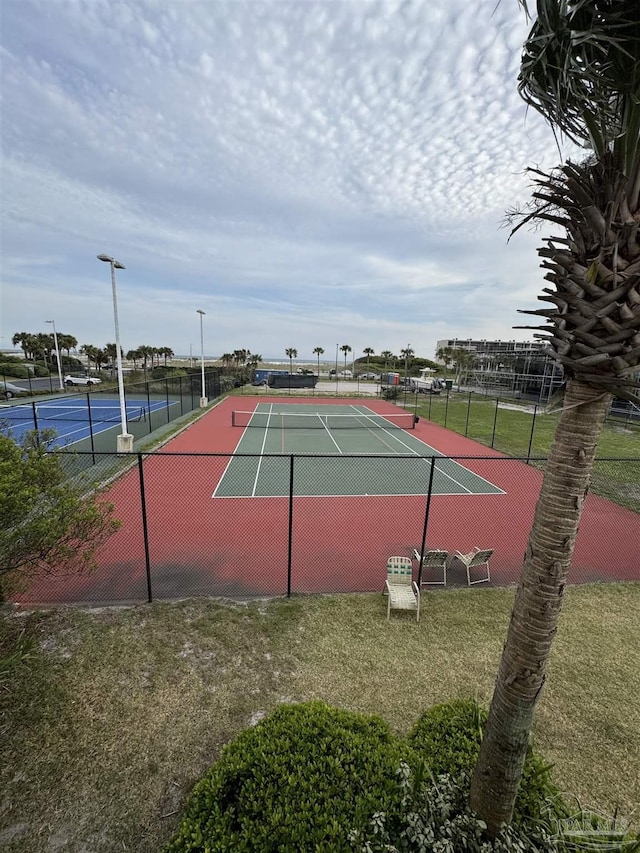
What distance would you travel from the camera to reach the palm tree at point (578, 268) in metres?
1.90

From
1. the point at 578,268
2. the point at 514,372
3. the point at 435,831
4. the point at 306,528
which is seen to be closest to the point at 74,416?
the point at 306,528

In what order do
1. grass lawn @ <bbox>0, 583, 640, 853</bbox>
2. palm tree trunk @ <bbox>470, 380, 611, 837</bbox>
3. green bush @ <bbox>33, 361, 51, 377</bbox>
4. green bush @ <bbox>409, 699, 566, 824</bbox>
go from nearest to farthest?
palm tree trunk @ <bbox>470, 380, 611, 837</bbox>
green bush @ <bbox>409, 699, 566, 824</bbox>
grass lawn @ <bbox>0, 583, 640, 853</bbox>
green bush @ <bbox>33, 361, 51, 377</bbox>

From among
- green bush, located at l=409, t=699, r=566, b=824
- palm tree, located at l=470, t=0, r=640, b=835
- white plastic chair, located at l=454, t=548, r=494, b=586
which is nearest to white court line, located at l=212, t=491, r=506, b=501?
white plastic chair, located at l=454, t=548, r=494, b=586

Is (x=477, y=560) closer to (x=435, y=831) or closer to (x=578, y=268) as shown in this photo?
(x=435, y=831)

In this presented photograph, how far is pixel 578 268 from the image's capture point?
2.05m

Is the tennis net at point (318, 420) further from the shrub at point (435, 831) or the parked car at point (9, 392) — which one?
the shrub at point (435, 831)

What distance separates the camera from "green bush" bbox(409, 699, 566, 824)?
9.62 feet

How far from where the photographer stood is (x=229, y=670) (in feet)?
17.1

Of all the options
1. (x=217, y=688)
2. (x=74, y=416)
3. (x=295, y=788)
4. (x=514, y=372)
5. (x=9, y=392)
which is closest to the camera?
(x=295, y=788)

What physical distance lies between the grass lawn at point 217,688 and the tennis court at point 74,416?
12665 millimetres

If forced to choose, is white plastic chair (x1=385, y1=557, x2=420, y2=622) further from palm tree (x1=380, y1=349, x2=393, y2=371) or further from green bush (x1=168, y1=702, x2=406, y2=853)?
palm tree (x1=380, y1=349, x2=393, y2=371)

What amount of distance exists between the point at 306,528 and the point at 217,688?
5.27 metres

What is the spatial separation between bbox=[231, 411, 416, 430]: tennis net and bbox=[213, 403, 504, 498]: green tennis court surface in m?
0.07

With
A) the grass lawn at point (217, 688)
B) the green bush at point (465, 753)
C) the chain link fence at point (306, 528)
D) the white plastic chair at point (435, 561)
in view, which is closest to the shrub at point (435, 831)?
the green bush at point (465, 753)
